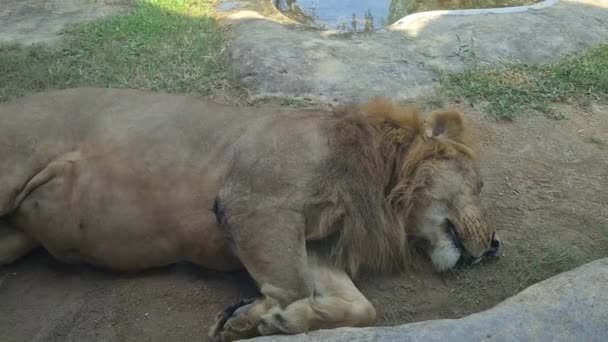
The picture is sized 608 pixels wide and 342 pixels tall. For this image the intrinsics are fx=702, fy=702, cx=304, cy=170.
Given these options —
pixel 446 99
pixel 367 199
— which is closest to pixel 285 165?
pixel 367 199

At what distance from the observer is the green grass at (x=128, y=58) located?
554cm

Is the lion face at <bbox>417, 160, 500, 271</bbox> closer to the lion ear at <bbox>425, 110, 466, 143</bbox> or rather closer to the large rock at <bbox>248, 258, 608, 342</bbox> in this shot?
the lion ear at <bbox>425, 110, 466, 143</bbox>

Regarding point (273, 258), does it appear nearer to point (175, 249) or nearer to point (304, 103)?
point (175, 249)

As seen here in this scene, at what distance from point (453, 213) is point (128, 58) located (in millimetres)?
3460

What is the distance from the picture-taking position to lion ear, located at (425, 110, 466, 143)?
3822 mm

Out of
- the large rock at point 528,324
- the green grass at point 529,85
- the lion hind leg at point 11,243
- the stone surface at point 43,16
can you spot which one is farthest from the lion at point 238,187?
the stone surface at point 43,16

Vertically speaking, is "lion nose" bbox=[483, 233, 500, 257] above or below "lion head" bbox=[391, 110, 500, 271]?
below

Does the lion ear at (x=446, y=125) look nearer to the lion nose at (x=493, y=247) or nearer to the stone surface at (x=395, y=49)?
the lion nose at (x=493, y=247)

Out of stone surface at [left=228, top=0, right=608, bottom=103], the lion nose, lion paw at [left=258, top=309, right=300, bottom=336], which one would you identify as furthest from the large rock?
stone surface at [left=228, top=0, right=608, bottom=103]

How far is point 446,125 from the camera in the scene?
3.86 meters

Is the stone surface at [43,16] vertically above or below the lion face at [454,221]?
above

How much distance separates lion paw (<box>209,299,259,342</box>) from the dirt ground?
222 millimetres

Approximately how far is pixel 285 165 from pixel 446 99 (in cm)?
246

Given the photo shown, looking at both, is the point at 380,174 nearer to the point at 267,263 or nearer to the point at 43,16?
the point at 267,263
